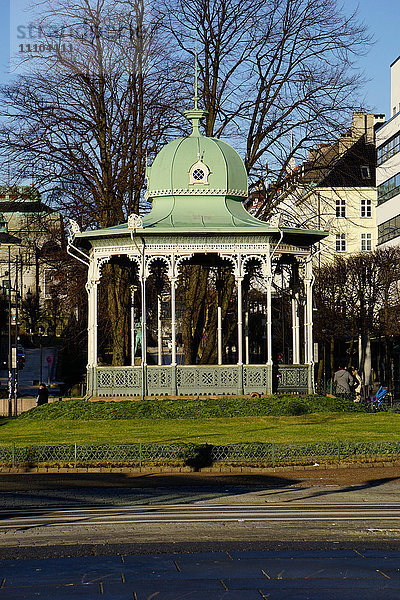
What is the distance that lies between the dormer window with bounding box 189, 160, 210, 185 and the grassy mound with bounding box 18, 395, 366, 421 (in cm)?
748

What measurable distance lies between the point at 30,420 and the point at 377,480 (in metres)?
14.8

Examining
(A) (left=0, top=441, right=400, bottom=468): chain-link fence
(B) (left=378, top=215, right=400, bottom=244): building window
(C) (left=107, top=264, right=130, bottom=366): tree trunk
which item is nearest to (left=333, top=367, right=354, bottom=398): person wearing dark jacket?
(C) (left=107, top=264, right=130, bottom=366): tree trunk

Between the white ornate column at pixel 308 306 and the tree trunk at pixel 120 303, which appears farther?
the tree trunk at pixel 120 303

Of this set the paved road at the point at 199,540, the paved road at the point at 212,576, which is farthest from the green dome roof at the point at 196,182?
the paved road at the point at 212,576

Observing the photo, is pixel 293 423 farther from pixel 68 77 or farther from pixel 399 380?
pixel 399 380

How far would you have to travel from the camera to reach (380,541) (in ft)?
41.1

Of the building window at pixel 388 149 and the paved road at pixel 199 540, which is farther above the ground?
the building window at pixel 388 149

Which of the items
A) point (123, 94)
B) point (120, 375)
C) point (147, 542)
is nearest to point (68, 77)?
point (123, 94)

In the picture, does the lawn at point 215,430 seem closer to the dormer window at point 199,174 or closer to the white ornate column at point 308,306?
the white ornate column at point 308,306

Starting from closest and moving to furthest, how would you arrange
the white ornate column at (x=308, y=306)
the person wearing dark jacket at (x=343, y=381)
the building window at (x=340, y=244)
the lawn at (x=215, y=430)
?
1. the lawn at (x=215, y=430)
2. the white ornate column at (x=308, y=306)
3. the person wearing dark jacket at (x=343, y=381)
4. the building window at (x=340, y=244)

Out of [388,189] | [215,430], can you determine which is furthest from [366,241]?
[215,430]

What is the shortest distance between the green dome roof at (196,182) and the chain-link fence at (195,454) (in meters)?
12.9

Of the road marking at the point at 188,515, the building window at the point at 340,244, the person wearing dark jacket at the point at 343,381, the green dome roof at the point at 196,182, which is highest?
the building window at the point at 340,244

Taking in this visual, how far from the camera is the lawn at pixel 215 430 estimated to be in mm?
25406
